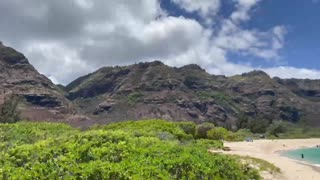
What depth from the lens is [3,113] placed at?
104000mm

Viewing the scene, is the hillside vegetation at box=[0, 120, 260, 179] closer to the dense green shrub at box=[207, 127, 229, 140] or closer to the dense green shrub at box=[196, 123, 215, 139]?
the dense green shrub at box=[196, 123, 215, 139]

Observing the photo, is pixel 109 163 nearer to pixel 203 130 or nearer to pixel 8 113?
pixel 203 130

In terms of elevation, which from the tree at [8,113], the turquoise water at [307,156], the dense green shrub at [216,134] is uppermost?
the tree at [8,113]

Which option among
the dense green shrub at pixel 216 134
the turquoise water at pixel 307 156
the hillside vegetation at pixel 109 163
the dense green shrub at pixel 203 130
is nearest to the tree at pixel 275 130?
the turquoise water at pixel 307 156

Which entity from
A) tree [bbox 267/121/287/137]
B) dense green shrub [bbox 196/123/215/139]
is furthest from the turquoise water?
tree [bbox 267/121/287/137]

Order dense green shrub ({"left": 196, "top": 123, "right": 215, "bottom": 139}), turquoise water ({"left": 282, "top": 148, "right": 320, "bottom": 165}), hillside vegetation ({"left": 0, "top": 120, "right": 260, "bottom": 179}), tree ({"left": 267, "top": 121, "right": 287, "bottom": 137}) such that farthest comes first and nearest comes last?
tree ({"left": 267, "top": 121, "right": 287, "bottom": 137})
dense green shrub ({"left": 196, "top": 123, "right": 215, "bottom": 139})
turquoise water ({"left": 282, "top": 148, "right": 320, "bottom": 165})
hillside vegetation ({"left": 0, "top": 120, "right": 260, "bottom": 179})

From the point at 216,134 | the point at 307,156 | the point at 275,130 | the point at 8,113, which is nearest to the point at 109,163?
the point at 307,156

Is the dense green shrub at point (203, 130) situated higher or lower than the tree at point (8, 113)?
lower

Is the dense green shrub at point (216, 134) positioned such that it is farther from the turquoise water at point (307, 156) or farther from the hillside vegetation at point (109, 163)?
the hillside vegetation at point (109, 163)

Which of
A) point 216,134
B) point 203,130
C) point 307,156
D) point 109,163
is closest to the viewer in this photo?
point 109,163

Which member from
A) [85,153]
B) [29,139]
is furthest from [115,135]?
[29,139]

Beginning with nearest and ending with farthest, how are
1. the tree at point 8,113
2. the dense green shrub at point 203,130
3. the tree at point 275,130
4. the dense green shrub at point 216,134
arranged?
the dense green shrub at point 203,130, the dense green shrub at point 216,134, the tree at point 8,113, the tree at point 275,130

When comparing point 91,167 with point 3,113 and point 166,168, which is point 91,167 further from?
point 3,113

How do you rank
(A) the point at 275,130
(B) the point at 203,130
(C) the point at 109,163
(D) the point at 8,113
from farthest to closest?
1. (A) the point at 275,130
2. (D) the point at 8,113
3. (B) the point at 203,130
4. (C) the point at 109,163
